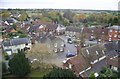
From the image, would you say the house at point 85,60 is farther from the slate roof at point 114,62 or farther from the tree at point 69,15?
the tree at point 69,15

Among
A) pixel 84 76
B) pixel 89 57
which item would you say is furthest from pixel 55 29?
pixel 84 76

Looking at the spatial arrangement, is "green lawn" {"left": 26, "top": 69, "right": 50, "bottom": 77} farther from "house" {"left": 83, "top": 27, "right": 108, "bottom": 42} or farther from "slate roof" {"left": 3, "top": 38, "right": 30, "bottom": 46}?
"house" {"left": 83, "top": 27, "right": 108, "bottom": 42}

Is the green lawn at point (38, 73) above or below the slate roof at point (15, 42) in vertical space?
below

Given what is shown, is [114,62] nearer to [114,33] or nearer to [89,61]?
[89,61]

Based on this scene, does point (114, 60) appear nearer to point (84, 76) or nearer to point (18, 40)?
point (84, 76)

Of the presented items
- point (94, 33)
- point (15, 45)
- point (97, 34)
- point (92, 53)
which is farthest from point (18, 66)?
point (94, 33)

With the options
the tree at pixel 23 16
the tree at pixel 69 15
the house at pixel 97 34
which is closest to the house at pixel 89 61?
the house at pixel 97 34

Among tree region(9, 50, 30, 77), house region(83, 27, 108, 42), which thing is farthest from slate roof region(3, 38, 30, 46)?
house region(83, 27, 108, 42)
